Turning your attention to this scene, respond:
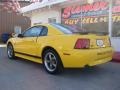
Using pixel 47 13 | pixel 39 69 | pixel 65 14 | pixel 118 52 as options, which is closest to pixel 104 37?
pixel 39 69

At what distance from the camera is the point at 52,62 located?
23.4 feet

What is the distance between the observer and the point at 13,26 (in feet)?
84.4

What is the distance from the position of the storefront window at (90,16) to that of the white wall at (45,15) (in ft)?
2.07

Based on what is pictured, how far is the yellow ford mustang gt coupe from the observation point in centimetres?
638

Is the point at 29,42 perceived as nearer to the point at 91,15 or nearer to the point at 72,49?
the point at 72,49

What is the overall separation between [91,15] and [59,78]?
6629 mm

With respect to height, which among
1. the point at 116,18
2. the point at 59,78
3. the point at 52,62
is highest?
the point at 116,18

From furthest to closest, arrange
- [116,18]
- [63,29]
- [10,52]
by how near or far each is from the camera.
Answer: [116,18], [10,52], [63,29]

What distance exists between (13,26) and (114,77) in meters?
20.3

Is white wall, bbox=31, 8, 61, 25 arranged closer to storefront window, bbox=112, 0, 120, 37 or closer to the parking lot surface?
storefront window, bbox=112, 0, 120, 37

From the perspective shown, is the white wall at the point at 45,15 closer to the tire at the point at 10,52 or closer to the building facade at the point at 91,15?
the building facade at the point at 91,15

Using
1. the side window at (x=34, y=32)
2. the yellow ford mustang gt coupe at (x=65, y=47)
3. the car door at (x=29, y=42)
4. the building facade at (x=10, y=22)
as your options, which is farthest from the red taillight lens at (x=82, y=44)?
the building facade at (x=10, y=22)

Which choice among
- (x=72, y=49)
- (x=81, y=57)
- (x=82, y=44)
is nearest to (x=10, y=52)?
(x=72, y=49)

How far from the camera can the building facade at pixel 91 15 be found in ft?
36.8
